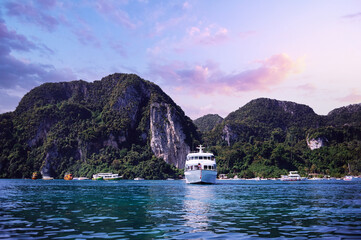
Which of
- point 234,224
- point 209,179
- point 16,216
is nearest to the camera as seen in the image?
point 234,224

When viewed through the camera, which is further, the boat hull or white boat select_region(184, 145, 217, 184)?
white boat select_region(184, 145, 217, 184)

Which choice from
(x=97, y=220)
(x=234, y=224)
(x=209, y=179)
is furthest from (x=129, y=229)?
(x=209, y=179)

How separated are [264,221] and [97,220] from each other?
10887 millimetres

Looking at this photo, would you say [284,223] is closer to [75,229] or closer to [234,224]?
[234,224]

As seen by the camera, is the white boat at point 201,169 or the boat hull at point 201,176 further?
the white boat at point 201,169

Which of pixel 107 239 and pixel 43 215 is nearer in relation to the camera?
pixel 107 239

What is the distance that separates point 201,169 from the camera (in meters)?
87.4

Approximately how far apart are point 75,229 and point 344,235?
45.9ft

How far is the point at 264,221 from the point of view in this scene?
2139 centimetres

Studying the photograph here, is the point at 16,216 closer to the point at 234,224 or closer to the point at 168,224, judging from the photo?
the point at 168,224

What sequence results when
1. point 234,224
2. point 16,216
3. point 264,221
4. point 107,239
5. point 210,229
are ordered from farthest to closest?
point 16,216 → point 264,221 → point 234,224 → point 210,229 → point 107,239

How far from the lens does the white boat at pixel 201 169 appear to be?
87.6 meters

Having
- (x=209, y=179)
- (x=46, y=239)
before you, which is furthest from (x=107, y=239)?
(x=209, y=179)

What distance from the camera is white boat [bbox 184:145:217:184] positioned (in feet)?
287
